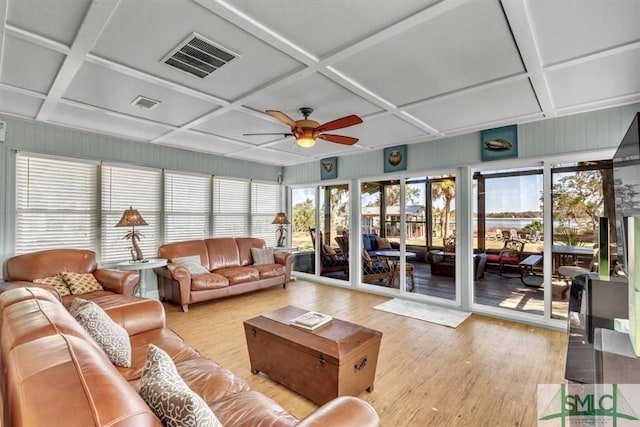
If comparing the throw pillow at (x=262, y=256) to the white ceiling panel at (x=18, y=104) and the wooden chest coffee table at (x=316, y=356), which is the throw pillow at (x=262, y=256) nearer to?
the wooden chest coffee table at (x=316, y=356)

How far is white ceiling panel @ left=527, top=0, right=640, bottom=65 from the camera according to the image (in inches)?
69.9

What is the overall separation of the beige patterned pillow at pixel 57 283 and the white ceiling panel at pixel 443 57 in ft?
12.7

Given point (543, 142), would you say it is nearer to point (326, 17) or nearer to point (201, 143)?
point (326, 17)

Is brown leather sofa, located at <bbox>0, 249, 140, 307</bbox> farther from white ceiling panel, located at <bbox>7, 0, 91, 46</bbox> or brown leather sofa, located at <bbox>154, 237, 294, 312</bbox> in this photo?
white ceiling panel, located at <bbox>7, 0, 91, 46</bbox>

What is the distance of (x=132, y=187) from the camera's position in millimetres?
4914

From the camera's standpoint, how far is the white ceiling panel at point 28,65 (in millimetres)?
2226

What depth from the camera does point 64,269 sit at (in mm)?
3859

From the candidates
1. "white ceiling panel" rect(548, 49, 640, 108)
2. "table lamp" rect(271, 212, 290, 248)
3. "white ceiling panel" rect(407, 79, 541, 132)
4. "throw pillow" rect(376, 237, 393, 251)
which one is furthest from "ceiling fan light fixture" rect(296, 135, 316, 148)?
"table lamp" rect(271, 212, 290, 248)

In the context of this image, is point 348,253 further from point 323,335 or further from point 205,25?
point 205,25

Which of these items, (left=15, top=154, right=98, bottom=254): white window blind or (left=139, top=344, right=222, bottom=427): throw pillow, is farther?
(left=15, top=154, right=98, bottom=254): white window blind

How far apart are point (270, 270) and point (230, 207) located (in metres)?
1.68

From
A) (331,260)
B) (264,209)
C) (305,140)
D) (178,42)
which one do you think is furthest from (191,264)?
(178,42)

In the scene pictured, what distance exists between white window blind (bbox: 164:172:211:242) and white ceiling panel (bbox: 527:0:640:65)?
17.4 ft

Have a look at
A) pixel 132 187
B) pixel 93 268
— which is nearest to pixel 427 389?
pixel 93 268
